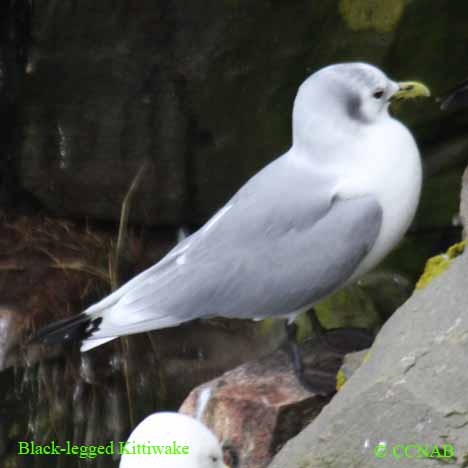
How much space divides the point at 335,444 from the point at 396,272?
1.64m

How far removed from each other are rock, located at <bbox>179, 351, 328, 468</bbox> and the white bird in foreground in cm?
37

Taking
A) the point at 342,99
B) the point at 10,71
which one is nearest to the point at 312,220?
the point at 342,99

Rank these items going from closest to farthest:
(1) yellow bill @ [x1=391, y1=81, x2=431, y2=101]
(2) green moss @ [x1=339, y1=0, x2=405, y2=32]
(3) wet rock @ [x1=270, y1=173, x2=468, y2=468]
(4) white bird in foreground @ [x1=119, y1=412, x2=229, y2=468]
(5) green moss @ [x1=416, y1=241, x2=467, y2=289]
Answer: (3) wet rock @ [x1=270, y1=173, x2=468, y2=468], (4) white bird in foreground @ [x1=119, y1=412, x2=229, y2=468], (5) green moss @ [x1=416, y1=241, x2=467, y2=289], (1) yellow bill @ [x1=391, y1=81, x2=431, y2=101], (2) green moss @ [x1=339, y1=0, x2=405, y2=32]

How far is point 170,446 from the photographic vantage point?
7.51 feet

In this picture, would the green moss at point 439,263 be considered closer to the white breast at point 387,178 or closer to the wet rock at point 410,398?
the white breast at point 387,178

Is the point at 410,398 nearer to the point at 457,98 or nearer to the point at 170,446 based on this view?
the point at 170,446

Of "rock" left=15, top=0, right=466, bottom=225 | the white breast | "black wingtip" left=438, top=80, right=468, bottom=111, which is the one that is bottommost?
the white breast

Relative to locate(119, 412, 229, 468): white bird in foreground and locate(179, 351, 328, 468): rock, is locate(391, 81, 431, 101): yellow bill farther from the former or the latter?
locate(119, 412, 229, 468): white bird in foreground

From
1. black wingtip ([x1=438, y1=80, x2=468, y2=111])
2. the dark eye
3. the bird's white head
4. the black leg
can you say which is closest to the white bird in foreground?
the black leg

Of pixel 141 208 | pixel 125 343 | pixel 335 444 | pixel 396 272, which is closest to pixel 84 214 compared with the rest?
pixel 141 208

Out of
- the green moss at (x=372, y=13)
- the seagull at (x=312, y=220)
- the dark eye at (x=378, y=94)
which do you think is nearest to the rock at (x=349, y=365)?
the seagull at (x=312, y=220)

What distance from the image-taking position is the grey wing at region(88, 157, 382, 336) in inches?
104

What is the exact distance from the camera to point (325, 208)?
265 centimetres

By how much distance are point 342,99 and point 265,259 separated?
0.44m
